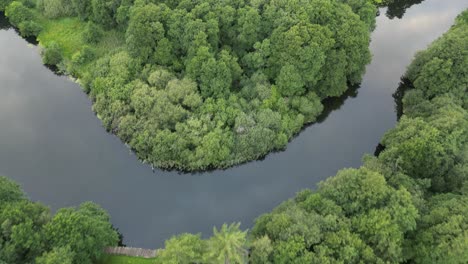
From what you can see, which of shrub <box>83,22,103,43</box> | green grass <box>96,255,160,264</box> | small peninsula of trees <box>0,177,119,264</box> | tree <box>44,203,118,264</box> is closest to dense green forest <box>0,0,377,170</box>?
shrub <box>83,22,103,43</box>

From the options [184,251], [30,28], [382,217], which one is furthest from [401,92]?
[30,28]

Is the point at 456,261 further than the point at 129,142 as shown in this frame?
No

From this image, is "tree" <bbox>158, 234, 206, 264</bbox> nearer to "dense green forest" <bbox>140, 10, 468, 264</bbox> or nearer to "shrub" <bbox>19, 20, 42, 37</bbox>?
"dense green forest" <bbox>140, 10, 468, 264</bbox>

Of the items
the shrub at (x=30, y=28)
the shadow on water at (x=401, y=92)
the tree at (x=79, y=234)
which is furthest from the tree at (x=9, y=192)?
the shadow on water at (x=401, y=92)

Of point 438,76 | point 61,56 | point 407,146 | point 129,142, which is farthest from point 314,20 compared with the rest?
point 61,56

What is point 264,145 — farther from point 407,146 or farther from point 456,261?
point 456,261

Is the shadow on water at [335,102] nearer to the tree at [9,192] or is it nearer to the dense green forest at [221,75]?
the dense green forest at [221,75]
